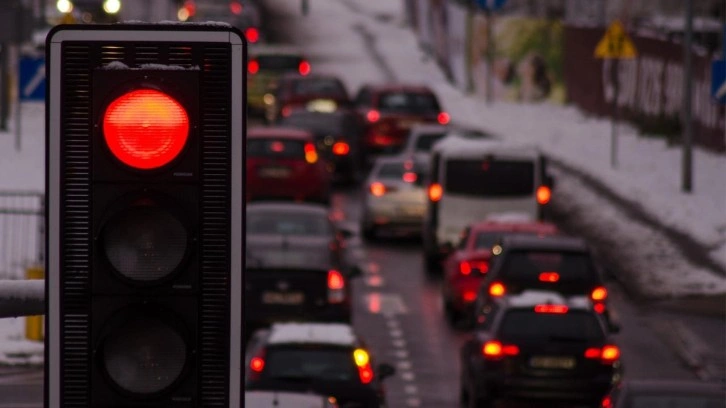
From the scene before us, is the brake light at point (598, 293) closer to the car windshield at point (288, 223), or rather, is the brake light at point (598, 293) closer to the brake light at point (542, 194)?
the car windshield at point (288, 223)

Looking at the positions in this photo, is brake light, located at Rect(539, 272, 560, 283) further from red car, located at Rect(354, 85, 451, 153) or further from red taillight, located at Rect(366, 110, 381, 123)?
red taillight, located at Rect(366, 110, 381, 123)

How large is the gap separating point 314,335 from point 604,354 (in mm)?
3254

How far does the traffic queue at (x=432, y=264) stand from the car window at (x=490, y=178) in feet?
0.07

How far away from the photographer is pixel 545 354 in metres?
20.1

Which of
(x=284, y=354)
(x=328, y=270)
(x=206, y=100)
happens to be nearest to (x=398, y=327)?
(x=328, y=270)

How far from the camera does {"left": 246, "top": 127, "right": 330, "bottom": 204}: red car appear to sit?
35906 mm

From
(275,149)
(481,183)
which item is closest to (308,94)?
(275,149)

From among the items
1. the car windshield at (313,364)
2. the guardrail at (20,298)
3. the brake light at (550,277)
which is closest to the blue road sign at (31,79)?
the brake light at (550,277)

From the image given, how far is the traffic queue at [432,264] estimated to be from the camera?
18.5m

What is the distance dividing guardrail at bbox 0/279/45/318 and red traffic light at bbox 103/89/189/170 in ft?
2.87

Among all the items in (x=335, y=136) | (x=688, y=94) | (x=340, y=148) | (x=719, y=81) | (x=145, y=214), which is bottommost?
(x=340, y=148)

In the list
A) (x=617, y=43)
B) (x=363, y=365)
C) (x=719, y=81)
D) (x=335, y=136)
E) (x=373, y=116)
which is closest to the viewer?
(x=363, y=365)

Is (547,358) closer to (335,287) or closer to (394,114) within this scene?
(335,287)

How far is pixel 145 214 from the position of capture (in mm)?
5492
